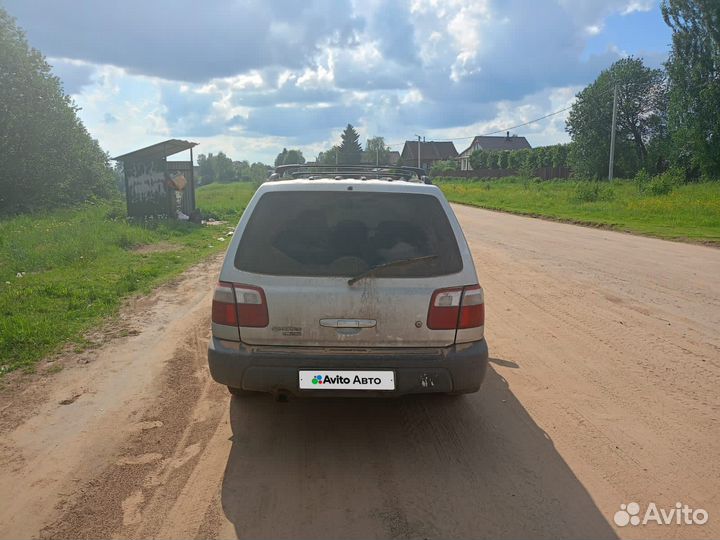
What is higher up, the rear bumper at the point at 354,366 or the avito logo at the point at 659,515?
the rear bumper at the point at 354,366

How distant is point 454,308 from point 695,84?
42.0 m

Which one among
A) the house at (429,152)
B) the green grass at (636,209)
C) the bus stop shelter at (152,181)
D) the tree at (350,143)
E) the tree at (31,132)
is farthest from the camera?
the house at (429,152)

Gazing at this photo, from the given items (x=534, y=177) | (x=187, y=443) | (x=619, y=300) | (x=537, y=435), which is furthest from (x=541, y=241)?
(x=534, y=177)

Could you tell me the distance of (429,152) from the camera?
108 metres

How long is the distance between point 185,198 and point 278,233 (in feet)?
59.3

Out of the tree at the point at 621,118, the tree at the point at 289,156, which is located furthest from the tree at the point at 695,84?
the tree at the point at 289,156

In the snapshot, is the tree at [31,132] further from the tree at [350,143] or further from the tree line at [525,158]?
the tree at [350,143]

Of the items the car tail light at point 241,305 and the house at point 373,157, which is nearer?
the car tail light at point 241,305

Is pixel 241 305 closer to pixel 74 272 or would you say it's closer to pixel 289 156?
pixel 74 272

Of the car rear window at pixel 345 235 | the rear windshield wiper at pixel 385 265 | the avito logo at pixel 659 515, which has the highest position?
the car rear window at pixel 345 235

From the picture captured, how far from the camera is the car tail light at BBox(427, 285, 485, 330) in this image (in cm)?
352

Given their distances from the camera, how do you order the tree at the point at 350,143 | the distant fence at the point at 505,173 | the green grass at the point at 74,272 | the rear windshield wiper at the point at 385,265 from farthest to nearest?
the tree at the point at 350,143, the distant fence at the point at 505,173, the green grass at the point at 74,272, the rear windshield wiper at the point at 385,265

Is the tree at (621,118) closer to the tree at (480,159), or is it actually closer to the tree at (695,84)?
the tree at (695,84)

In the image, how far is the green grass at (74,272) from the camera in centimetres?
620
